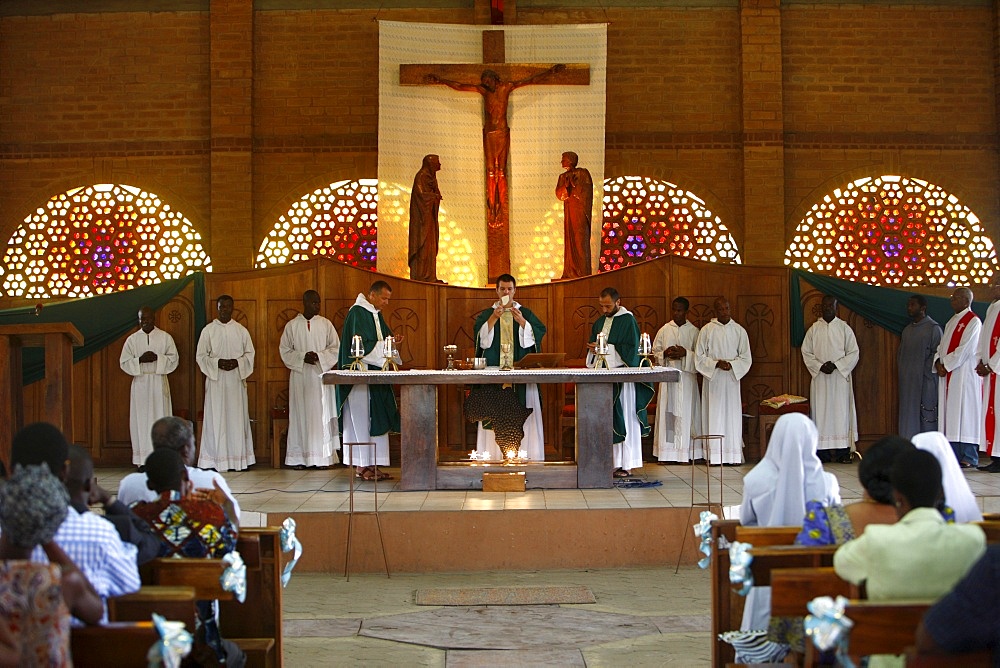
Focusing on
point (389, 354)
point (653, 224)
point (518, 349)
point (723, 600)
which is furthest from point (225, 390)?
point (723, 600)

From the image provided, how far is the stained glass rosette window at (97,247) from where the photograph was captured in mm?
13688

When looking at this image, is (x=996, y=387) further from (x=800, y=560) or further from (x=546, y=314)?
(x=800, y=560)

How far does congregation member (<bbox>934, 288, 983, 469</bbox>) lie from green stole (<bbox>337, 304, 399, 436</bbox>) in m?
5.23

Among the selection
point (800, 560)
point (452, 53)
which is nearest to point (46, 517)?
point (800, 560)

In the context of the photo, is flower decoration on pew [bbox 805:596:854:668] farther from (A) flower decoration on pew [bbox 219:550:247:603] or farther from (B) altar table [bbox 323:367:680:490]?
(B) altar table [bbox 323:367:680:490]

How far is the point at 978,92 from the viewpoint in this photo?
45.7 feet

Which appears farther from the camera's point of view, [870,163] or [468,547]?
[870,163]

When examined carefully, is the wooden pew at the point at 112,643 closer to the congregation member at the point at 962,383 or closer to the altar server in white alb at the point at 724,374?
the altar server in white alb at the point at 724,374

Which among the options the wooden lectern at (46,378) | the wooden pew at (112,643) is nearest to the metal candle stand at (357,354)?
the wooden lectern at (46,378)

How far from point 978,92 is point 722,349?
237 inches

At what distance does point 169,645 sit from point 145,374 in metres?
8.18

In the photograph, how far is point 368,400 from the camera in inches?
384

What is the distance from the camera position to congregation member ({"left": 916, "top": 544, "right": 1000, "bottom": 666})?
2.81 meters

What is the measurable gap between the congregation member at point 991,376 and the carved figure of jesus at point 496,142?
17.4 feet
